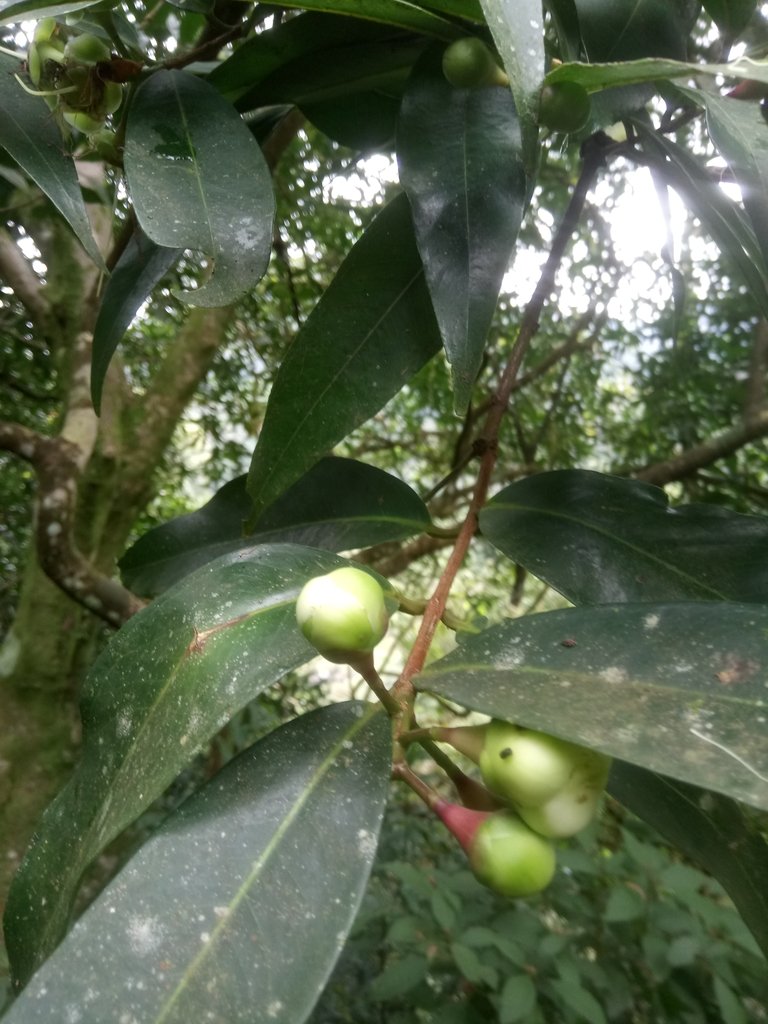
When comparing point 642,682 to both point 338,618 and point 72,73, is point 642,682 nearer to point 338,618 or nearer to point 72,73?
point 338,618

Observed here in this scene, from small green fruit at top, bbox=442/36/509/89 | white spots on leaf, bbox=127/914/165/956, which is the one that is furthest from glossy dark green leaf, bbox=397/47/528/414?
white spots on leaf, bbox=127/914/165/956

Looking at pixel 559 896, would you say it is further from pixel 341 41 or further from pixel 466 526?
pixel 341 41

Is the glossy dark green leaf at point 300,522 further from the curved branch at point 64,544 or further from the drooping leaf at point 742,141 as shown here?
the curved branch at point 64,544

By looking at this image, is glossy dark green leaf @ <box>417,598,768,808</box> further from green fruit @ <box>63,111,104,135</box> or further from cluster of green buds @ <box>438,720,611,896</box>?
green fruit @ <box>63,111,104,135</box>

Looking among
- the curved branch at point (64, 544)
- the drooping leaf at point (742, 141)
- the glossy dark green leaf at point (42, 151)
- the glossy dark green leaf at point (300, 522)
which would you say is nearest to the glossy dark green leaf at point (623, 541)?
the glossy dark green leaf at point (300, 522)

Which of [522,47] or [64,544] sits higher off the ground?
[522,47]

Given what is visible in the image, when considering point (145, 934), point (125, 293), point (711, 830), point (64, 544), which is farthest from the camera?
point (64, 544)

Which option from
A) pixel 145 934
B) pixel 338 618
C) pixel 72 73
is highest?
pixel 72 73

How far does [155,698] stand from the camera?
1.06ft

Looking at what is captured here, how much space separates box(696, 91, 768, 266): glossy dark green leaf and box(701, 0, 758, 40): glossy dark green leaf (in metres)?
0.15

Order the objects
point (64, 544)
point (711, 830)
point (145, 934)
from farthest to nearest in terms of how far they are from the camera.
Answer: point (64, 544), point (711, 830), point (145, 934)

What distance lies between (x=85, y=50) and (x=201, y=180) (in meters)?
0.11

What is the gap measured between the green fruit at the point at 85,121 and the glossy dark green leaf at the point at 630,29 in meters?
0.27

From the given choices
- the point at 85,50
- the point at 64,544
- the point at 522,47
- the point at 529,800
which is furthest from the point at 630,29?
the point at 64,544
